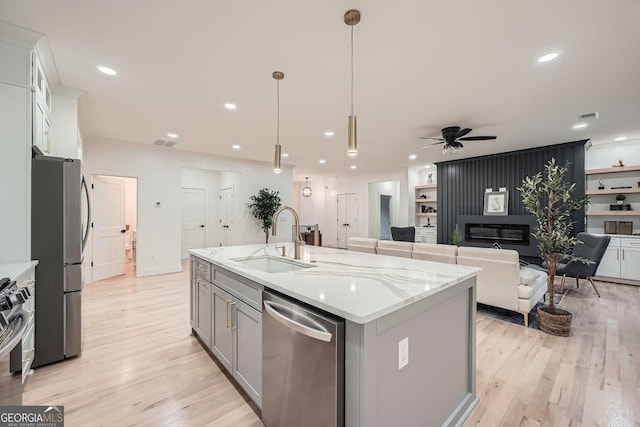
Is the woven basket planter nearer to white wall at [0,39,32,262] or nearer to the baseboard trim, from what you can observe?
white wall at [0,39,32,262]

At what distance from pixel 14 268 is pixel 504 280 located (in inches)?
178

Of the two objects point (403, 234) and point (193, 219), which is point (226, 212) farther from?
point (403, 234)

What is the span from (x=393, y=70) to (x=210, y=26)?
1.66 m

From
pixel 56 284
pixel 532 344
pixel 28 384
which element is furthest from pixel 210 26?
pixel 532 344

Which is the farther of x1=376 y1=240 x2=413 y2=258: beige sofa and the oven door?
x1=376 y1=240 x2=413 y2=258: beige sofa

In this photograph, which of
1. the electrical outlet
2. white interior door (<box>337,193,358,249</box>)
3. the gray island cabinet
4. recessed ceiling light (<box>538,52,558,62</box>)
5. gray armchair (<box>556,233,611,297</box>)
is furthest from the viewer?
white interior door (<box>337,193,358,249</box>)

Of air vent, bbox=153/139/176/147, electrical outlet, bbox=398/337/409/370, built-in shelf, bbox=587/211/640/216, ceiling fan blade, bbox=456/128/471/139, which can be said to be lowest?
electrical outlet, bbox=398/337/409/370

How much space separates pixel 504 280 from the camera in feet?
10.7

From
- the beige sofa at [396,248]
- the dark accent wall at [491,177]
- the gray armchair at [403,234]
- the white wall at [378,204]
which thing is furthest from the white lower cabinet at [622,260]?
the white wall at [378,204]

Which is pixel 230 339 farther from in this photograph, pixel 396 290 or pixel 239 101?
pixel 239 101

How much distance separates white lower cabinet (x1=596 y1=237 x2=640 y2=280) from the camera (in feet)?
16.2

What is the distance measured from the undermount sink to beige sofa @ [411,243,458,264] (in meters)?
2.17

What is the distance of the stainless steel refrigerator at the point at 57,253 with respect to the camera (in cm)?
228

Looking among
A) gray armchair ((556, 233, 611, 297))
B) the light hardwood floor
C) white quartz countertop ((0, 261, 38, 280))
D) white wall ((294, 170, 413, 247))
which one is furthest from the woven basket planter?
white wall ((294, 170, 413, 247))
